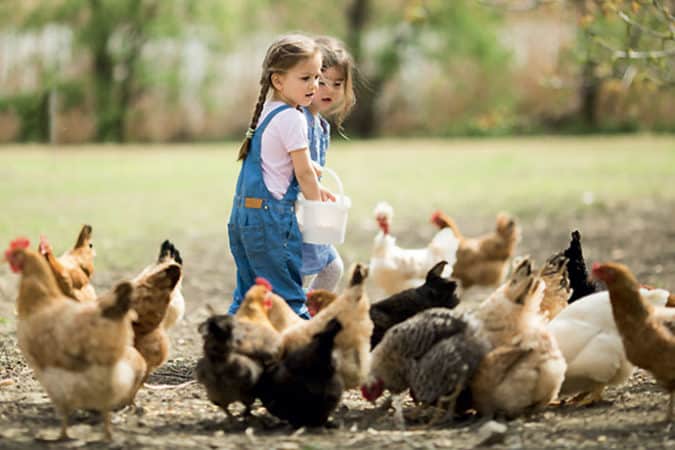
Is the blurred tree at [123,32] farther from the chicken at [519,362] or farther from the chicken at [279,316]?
the chicken at [519,362]

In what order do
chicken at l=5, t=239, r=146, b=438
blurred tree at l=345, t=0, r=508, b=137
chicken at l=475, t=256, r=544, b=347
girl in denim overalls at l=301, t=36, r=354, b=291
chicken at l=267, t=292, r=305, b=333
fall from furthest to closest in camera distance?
1. blurred tree at l=345, t=0, r=508, b=137
2. girl in denim overalls at l=301, t=36, r=354, b=291
3. chicken at l=267, t=292, r=305, b=333
4. chicken at l=475, t=256, r=544, b=347
5. chicken at l=5, t=239, r=146, b=438

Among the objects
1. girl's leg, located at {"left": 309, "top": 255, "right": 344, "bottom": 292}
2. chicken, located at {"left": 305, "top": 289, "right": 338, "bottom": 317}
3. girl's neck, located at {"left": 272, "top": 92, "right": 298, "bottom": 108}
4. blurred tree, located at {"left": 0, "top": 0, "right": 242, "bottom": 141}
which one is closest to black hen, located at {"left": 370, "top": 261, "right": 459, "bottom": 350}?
chicken, located at {"left": 305, "top": 289, "right": 338, "bottom": 317}

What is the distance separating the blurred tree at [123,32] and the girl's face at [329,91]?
24.1 metres

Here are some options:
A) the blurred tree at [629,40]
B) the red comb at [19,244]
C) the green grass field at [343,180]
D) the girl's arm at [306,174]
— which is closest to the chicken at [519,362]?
the girl's arm at [306,174]

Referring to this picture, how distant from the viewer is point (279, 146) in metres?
5.69

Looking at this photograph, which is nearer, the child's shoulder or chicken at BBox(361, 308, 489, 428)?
chicken at BBox(361, 308, 489, 428)

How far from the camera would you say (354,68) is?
6.51 meters

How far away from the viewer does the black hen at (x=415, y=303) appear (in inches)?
227

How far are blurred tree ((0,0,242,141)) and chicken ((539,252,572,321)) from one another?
25.2m

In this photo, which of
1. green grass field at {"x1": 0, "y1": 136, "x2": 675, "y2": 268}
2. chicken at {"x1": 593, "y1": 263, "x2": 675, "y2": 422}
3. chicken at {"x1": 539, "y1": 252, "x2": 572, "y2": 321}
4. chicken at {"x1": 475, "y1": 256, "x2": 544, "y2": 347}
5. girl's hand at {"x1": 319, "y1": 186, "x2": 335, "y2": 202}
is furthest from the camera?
green grass field at {"x1": 0, "y1": 136, "x2": 675, "y2": 268}

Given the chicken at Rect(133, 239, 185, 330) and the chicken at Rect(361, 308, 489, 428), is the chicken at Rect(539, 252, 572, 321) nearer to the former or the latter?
the chicken at Rect(361, 308, 489, 428)

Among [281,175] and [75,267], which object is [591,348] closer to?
[281,175]

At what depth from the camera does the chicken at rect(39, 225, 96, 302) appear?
18.3ft

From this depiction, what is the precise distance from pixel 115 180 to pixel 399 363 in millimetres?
14988
